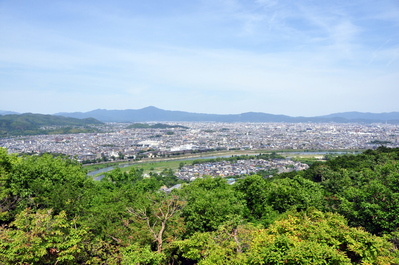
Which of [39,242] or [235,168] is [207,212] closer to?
[39,242]

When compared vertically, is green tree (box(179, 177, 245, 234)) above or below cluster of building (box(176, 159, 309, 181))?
above

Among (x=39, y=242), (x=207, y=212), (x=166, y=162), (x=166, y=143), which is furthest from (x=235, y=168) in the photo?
(x=166, y=143)

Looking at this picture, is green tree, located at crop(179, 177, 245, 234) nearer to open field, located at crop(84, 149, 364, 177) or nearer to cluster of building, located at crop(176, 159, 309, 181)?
cluster of building, located at crop(176, 159, 309, 181)

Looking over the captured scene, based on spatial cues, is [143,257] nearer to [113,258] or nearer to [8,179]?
[113,258]

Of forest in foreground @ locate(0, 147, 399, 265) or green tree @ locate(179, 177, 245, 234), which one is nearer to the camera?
forest in foreground @ locate(0, 147, 399, 265)

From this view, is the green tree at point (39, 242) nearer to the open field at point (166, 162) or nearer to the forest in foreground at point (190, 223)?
the forest in foreground at point (190, 223)

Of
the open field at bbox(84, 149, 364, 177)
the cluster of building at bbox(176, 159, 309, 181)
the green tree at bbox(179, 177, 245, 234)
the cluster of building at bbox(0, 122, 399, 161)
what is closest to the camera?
the green tree at bbox(179, 177, 245, 234)

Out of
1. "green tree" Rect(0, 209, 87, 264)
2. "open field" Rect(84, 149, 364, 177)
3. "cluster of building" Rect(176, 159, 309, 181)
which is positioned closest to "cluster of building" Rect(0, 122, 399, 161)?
"open field" Rect(84, 149, 364, 177)
